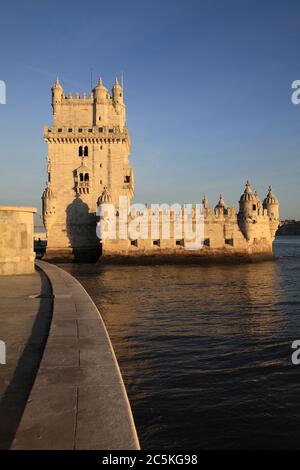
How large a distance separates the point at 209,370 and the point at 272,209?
1701 inches

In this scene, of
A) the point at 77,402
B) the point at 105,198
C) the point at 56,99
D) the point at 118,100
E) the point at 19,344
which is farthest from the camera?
the point at 118,100

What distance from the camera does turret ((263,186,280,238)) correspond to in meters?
47.2

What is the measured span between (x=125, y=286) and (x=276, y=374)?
50.1 feet

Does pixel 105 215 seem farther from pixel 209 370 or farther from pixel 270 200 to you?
pixel 209 370

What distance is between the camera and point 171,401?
20.5 feet

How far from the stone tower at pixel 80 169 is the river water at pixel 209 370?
102 ft

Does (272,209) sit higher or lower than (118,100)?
lower

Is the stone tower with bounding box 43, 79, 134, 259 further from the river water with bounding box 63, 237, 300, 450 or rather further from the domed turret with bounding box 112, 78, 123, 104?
the river water with bounding box 63, 237, 300, 450

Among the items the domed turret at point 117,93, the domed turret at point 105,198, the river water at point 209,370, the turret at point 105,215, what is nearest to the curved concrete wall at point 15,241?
the river water at point 209,370

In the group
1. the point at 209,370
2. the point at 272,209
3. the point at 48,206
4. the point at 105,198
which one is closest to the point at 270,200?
the point at 272,209

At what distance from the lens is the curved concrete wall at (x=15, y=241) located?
1705 cm

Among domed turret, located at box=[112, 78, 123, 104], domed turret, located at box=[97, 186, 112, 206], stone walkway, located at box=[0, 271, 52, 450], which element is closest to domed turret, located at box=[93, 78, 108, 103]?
domed turret, located at box=[112, 78, 123, 104]

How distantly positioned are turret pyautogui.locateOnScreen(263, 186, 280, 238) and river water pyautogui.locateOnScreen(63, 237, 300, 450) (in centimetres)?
3201

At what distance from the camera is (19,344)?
617 centimetres
